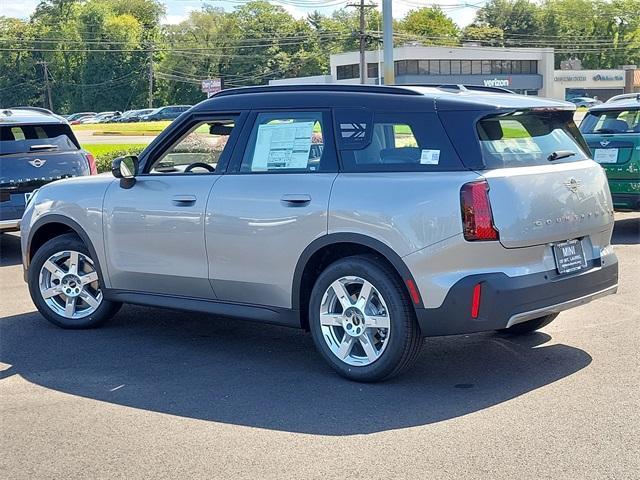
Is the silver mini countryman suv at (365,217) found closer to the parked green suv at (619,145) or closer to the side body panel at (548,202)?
the side body panel at (548,202)

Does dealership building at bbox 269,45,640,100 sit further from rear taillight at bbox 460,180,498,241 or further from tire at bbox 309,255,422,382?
rear taillight at bbox 460,180,498,241

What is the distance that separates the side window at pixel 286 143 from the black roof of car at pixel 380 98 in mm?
97

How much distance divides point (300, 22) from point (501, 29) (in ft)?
99.8

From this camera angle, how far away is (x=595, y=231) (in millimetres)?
6066

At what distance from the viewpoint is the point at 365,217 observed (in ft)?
18.6

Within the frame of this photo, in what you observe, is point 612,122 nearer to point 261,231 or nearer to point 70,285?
point 261,231

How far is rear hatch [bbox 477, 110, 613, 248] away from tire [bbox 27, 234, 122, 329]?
347 centimetres

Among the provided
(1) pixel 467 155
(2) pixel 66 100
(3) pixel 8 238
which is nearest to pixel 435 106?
(1) pixel 467 155

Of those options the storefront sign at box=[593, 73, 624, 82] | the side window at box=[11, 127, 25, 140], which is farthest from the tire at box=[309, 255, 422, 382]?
the storefront sign at box=[593, 73, 624, 82]

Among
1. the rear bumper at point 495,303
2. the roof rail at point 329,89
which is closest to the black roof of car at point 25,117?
the roof rail at point 329,89

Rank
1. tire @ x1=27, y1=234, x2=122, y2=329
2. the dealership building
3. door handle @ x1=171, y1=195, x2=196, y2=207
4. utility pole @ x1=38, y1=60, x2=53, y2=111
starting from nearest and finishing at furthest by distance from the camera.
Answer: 1. door handle @ x1=171, y1=195, x2=196, y2=207
2. tire @ x1=27, y1=234, x2=122, y2=329
3. the dealership building
4. utility pole @ x1=38, y1=60, x2=53, y2=111

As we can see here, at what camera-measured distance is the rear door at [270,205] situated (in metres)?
6.01

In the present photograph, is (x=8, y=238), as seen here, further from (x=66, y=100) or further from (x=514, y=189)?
(x=66, y=100)

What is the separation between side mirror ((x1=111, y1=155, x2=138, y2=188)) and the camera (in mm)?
6926
